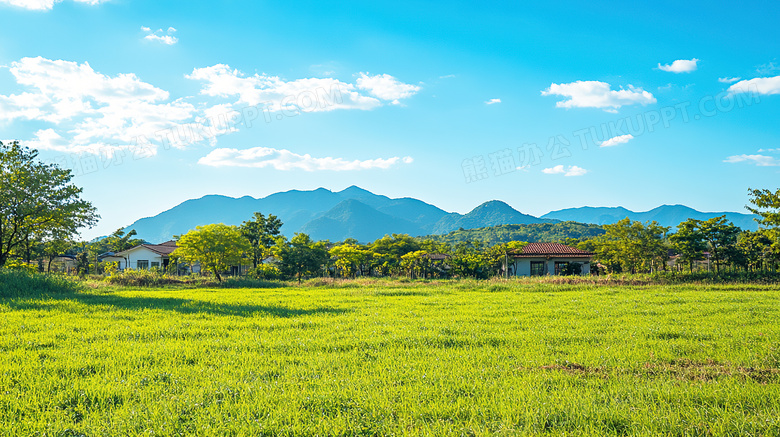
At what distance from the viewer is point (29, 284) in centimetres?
1953

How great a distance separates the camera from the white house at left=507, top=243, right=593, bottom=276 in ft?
146

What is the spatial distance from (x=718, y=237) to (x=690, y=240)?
6.94 feet

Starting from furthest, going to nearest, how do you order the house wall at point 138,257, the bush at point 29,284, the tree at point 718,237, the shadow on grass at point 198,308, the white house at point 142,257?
the house wall at point 138,257 → the white house at point 142,257 → the tree at point 718,237 → the bush at point 29,284 → the shadow on grass at point 198,308

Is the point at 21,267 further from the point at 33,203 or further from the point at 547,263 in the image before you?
the point at 547,263

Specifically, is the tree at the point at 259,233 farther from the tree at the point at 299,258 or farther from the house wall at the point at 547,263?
the house wall at the point at 547,263

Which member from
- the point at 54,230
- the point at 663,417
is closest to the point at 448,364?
the point at 663,417

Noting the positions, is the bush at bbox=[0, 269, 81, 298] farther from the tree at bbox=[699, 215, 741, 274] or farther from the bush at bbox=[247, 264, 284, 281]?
the tree at bbox=[699, 215, 741, 274]

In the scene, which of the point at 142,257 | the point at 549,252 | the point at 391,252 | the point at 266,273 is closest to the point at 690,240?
the point at 549,252

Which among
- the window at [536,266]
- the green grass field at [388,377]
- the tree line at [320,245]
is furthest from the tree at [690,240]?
the green grass field at [388,377]

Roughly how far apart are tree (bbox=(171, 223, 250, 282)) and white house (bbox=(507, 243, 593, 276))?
27.2 m

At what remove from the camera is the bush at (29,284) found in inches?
715

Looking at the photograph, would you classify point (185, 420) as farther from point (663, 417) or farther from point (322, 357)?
point (663, 417)

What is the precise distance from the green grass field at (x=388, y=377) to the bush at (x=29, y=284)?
9346 mm

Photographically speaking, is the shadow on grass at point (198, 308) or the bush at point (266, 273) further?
the bush at point (266, 273)
